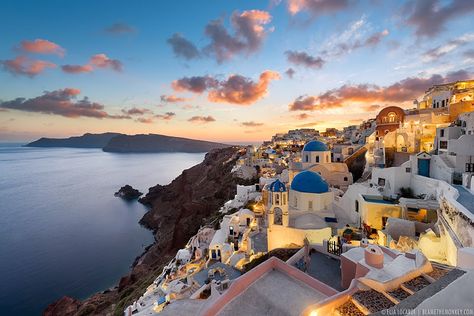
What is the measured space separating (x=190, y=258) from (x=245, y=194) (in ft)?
35.6

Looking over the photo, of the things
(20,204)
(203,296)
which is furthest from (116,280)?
(20,204)

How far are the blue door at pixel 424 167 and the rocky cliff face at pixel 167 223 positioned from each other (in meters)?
25.5

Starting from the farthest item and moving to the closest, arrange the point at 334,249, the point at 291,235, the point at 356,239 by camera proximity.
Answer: the point at 291,235 → the point at 356,239 → the point at 334,249

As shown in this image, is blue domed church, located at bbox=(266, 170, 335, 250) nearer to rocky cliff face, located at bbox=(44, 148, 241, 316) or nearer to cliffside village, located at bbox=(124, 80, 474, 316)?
cliffside village, located at bbox=(124, 80, 474, 316)

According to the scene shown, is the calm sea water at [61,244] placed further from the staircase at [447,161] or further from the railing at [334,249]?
the staircase at [447,161]

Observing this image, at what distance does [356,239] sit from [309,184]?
15.2 feet

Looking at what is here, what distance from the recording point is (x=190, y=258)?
23203 mm

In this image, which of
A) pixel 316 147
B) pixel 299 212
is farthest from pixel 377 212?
pixel 316 147

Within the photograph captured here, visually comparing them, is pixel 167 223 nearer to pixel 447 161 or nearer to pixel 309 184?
pixel 309 184

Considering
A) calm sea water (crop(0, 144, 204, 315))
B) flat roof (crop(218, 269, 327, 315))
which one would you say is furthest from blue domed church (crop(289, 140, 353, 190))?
calm sea water (crop(0, 144, 204, 315))

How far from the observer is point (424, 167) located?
52.1 feet

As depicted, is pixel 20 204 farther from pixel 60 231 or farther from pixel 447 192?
pixel 447 192

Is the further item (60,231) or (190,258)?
(60,231)

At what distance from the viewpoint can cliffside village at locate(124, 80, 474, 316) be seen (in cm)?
531
